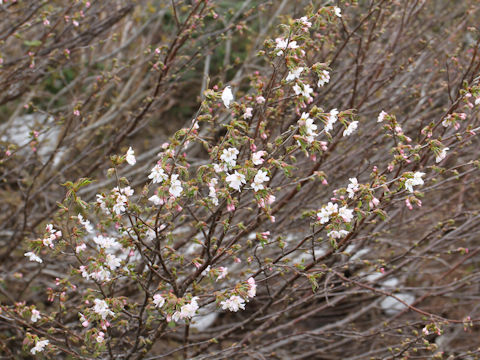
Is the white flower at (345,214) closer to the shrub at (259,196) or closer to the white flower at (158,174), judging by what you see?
the shrub at (259,196)

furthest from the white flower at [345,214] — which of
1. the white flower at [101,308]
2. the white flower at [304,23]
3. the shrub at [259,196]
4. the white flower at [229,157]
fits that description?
the white flower at [101,308]

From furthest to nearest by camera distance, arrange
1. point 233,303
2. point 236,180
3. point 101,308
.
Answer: point 101,308 < point 233,303 < point 236,180

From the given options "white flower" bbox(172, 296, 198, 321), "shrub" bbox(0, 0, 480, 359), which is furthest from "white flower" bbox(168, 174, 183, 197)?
"white flower" bbox(172, 296, 198, 321)

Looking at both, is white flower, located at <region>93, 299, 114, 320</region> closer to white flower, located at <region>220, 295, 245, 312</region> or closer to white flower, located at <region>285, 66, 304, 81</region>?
white flower, located at <region>220, 295, 245, 312</region>

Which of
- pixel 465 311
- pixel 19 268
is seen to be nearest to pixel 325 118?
pixel 19 268

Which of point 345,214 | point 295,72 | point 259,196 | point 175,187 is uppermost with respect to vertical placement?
point 295,72

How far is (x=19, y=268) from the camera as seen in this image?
4.18 metres

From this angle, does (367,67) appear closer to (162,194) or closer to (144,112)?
(144,112)

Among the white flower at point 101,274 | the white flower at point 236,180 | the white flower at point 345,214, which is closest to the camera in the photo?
the white flower at point 236,180

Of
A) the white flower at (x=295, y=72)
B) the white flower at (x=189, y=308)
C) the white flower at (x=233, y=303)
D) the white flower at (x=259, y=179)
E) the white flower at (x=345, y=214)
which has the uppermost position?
the white flower at (x=295, y=72)

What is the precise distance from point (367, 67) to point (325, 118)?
2215 millimetres

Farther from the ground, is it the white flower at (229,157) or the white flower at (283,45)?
the white flower at (283,45)

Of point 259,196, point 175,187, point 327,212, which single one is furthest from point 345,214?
point 175,187

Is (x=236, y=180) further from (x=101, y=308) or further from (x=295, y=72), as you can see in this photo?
(x=101, y=308)
